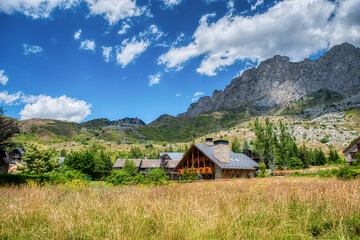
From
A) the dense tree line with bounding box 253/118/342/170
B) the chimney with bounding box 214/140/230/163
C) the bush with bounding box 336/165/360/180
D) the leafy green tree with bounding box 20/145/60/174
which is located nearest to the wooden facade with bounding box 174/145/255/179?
the chimney with bounding box 214/140/230/163

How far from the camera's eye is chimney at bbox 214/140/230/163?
27.8 metres

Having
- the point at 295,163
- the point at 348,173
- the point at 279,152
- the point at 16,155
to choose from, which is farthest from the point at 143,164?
the point at 348,173

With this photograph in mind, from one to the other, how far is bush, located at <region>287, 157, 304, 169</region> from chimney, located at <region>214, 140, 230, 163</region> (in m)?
29.0

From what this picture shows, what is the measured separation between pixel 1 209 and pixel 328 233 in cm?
561

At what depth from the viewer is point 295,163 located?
47906 mm

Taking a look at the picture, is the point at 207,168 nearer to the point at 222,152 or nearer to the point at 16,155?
the point at 222,152

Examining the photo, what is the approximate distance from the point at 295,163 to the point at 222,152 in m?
30.0

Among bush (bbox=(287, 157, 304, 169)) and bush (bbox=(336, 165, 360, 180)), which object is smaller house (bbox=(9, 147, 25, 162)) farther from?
bush (bbox=(287, 157, 304, 169))

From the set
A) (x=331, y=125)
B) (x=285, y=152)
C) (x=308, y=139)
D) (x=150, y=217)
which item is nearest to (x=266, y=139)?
(x=285, y=152)

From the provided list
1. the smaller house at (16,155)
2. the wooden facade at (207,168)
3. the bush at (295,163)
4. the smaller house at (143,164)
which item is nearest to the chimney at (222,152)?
the wooden facade at (207,168)

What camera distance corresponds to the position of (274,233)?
2.81 metres

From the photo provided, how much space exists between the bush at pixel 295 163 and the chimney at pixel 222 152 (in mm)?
28956

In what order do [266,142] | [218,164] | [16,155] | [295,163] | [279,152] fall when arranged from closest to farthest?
[218,164], [266,142], [279,152], [295,163], [16,155]

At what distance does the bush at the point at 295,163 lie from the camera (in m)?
47.7
